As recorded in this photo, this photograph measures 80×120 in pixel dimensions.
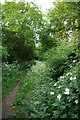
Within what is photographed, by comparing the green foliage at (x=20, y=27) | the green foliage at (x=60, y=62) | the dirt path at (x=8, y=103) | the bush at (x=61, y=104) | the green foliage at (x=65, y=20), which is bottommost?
the bush at (x=61, y=104)

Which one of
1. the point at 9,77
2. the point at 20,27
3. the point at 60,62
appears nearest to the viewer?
the point at 60,62

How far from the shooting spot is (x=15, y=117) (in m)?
5.94

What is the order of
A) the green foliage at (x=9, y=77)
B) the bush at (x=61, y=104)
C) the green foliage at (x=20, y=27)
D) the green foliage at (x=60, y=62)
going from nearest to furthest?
the bush at (x=61, y=104), the green foliage at (x=60, y=62), the green foliage at (x=9, y=77), the green foliage at (x=20, y=27)

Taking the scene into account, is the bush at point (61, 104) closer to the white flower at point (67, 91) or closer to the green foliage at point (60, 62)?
the white flower at point (67, 91)

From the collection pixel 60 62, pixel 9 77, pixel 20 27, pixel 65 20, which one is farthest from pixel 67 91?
pixel 20 27

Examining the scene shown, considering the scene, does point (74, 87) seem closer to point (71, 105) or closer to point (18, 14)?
point (71, 105)

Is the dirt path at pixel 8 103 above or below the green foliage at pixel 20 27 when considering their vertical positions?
below

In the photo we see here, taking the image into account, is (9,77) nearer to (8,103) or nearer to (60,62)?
(60,62)

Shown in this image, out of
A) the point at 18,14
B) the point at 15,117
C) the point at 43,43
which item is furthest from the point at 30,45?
the point at 15,117

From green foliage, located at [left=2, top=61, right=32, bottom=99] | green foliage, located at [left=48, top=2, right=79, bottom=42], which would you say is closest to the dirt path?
green foliage, located at [left=2, top=61, right=32, bottom=99]

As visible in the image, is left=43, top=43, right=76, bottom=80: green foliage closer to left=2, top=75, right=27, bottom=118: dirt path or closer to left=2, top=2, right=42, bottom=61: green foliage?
left=2, top=75, right=27, bottom=118: dirt path

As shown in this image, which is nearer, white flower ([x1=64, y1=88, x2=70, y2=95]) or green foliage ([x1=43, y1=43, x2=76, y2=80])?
white flower ([x1=64, y1=88, x2=70, y2=95])

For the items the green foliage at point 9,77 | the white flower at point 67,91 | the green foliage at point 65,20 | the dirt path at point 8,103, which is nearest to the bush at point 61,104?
the white flower at point 67,91

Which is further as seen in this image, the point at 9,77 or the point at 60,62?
the point at 9,77
